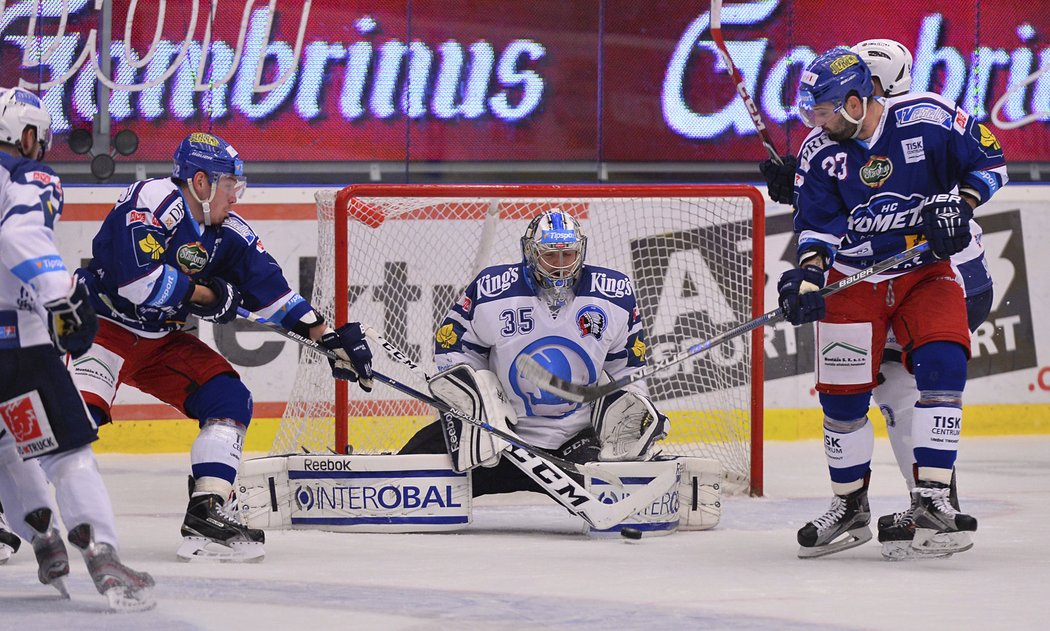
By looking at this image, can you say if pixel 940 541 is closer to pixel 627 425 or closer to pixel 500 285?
pixel 627 425

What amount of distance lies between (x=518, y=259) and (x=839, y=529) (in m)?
2.57

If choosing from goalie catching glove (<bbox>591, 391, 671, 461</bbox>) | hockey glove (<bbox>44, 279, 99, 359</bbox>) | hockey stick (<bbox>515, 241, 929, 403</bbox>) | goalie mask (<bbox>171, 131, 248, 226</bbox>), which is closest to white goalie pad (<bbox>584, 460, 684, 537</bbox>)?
goalie catching glove (<bbox>591, 391, 671, 461</bbox>)

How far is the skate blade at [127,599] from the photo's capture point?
3.25m

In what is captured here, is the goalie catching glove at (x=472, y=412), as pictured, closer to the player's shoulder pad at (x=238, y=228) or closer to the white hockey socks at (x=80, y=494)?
the player's shoulder pad at (x=238, y=228)

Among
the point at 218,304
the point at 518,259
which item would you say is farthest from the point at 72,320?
the point at 518,259

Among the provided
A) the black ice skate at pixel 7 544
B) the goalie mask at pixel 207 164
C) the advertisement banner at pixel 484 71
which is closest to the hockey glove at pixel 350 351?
the goalie mask at pixel 207 164

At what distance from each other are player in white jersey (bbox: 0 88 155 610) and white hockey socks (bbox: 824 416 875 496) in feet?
5.89

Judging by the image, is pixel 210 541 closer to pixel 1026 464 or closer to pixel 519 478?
pixel 519 478

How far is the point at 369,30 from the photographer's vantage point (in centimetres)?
684

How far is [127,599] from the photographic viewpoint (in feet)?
10.7

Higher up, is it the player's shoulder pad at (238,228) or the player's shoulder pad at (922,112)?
the player's shoulder pad at (922,112)

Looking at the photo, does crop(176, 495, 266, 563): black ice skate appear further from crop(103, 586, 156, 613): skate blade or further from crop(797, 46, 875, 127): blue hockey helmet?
crop(797, 46, 875, 127): blue hockey helmet

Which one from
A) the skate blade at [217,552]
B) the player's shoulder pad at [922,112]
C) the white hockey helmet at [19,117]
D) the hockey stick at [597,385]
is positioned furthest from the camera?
the hockey stick at [597,385]

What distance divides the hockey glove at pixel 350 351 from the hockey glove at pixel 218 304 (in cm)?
34
